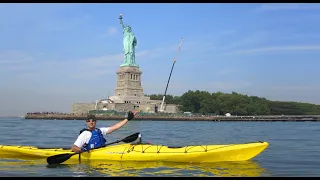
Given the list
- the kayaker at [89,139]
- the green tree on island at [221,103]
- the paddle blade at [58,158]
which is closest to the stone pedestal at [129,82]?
the green tree on island at [221,103]

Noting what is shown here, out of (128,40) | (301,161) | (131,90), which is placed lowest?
(301,161)

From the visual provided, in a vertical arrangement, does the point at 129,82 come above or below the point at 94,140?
above

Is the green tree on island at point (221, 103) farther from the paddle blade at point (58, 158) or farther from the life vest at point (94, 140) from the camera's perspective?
the paddle blade at point (58, 158)

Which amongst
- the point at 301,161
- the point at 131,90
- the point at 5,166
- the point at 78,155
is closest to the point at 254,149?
the point at 301,161

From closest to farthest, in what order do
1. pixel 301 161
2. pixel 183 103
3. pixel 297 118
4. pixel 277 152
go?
1. pixel 301 161
2. pixel 277 152
3. pixel 297 118
4. pixel 183 103

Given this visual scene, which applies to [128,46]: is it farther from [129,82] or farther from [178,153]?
[178,153]

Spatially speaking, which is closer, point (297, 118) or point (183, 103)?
point (297, 118)

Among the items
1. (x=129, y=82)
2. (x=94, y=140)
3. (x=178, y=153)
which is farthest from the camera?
(x=129, y=82)

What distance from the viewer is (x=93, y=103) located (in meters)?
106

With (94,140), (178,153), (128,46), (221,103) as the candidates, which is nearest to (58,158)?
(94,140)

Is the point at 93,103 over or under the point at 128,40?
under

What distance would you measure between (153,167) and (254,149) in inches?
153

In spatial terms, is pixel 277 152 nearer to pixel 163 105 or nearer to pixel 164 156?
pixel 164 156

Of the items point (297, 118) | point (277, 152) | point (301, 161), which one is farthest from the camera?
point (297, 118)
